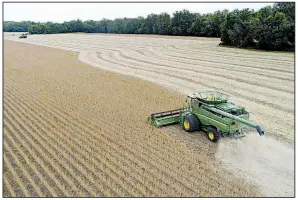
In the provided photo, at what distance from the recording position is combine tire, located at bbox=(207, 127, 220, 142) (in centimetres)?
1037

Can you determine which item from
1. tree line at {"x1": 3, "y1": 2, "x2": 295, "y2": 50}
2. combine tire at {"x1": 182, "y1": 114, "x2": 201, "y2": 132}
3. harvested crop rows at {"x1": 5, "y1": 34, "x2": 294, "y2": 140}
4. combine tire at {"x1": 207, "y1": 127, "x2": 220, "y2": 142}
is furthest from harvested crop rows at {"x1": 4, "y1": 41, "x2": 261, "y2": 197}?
tree line at {"x1": 3, "y1": 2, "x2": 295, "y2": 50}

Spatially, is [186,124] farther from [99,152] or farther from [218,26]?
[218,26]

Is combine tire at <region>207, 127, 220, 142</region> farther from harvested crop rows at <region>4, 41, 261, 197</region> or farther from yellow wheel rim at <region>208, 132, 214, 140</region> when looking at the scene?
harvested crop rows at <region>4, 41, 261, 197</region>

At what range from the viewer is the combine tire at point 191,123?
11.1 metres

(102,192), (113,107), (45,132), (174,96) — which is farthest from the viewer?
(174,96)

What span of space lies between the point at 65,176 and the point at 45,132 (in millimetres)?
3714

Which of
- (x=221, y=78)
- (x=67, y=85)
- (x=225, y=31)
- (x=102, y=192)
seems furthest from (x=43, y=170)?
(x=225, y=31)

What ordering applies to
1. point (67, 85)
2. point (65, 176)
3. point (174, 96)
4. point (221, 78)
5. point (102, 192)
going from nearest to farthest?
point (102, 192)
point (65, 176)
point (174, 96)
point (67, 85)
point (221, 78)

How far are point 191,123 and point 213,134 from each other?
3.16 ft

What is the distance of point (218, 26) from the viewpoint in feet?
204

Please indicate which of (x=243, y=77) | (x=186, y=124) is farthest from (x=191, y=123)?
(x=243, y=77)

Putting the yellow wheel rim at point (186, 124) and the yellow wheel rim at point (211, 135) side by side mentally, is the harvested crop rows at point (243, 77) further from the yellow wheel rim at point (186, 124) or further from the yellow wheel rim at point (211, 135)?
the yellow wheel rim at point (186, 124)

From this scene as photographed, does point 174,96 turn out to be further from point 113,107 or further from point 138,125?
point 138,125

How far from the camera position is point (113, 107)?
14.7 meters
